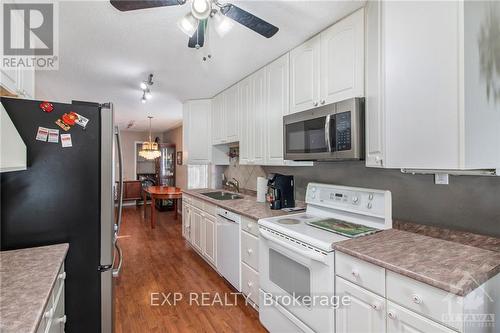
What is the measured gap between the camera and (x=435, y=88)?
1.22 meters

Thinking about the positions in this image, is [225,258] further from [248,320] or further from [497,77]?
[497,77]

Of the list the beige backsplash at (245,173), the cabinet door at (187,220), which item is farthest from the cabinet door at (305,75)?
the cabinet door at (187,220)

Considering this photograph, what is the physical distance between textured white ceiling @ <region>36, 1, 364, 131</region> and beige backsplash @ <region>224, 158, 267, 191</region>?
116 cm

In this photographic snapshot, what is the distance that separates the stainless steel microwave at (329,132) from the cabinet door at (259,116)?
57cm

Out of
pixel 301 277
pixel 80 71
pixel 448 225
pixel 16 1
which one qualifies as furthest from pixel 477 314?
pixel 80 71

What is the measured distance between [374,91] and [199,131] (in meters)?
3.01

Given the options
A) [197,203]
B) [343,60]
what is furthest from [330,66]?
[197,203]

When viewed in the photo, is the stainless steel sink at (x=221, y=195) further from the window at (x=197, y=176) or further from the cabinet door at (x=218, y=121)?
the cabinet door at (x=218, y=121)

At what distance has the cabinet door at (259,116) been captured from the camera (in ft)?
8.87

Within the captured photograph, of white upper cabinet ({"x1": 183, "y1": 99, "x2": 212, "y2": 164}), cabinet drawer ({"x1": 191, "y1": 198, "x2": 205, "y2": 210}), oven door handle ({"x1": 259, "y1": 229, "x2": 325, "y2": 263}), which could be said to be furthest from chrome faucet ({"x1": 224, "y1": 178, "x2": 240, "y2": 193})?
oven door handle ({"x1": 259, "y1": 229, "x2": 325, "y2": 263})

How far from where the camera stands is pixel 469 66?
3.74 ft

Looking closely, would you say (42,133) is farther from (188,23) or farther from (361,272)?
(361,272)

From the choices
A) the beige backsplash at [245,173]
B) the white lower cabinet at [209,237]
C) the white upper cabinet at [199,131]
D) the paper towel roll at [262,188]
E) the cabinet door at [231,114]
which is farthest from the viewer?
the white upper cabinet at [199,131]

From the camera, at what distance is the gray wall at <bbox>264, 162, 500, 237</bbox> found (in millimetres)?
1331
